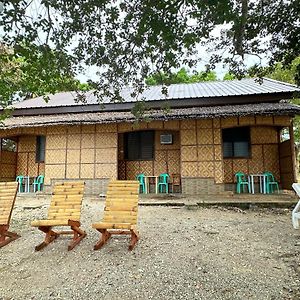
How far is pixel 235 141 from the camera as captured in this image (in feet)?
37.4

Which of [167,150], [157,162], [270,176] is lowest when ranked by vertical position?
[270,176]

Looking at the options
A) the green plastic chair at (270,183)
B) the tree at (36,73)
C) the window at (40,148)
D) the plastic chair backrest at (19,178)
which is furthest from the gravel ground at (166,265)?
the window at (40,148)

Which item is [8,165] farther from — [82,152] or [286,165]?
[286,165]

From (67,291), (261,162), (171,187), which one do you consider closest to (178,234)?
(67,291)

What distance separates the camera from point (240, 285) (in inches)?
134

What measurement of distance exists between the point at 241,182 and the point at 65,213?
7567 mm

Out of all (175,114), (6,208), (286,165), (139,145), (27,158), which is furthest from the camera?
(27,158)

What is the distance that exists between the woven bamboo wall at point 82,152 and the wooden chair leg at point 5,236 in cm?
572

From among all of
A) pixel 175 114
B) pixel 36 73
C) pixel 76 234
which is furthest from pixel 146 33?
pixel 175 114

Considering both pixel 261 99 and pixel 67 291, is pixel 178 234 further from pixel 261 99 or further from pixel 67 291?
pixel 261 99

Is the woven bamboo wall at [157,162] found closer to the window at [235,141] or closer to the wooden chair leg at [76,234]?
the window at [235,141]

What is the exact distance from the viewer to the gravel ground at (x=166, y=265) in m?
3.35

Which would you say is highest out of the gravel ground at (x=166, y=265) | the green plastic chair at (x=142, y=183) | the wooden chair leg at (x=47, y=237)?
the green plastic chair at (x=142, y=183)

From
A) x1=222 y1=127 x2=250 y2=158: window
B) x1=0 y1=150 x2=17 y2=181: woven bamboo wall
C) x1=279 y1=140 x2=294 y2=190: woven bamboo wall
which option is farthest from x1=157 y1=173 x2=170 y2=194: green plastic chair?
x1=0 y1=150 x2=17 y2=181: woven bamboo wall
